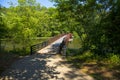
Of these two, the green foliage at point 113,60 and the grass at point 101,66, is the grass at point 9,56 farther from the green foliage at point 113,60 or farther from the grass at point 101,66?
the green foliage at point 113,60

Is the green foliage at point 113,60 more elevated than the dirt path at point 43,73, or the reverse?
the green foliage at point 113,60

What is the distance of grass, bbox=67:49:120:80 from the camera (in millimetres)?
11032

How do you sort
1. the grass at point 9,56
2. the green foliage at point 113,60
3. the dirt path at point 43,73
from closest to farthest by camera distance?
the dirt path at point 43,73 < the green foliage at point 113,60 < the grass at point 9,56

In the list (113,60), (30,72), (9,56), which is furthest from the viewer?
(9,56)

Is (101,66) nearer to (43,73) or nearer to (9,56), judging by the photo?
(43,73)

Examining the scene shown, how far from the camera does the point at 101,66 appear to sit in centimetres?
1267

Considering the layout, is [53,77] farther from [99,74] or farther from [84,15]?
[84,15]

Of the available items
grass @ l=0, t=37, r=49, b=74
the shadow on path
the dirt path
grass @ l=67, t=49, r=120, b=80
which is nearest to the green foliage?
grass @ l=67, t=49, r=120, b=80

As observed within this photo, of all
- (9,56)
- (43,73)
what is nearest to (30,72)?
(43,73)

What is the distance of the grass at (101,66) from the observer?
1103 centimetres

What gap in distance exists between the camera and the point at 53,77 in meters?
10.7

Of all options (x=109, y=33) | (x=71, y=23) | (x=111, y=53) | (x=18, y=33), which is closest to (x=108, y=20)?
(x=109, y=33)

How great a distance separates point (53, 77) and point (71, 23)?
10.0 m

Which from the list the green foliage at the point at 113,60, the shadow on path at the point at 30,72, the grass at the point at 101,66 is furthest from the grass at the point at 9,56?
the green foliage at the point at 113,60
